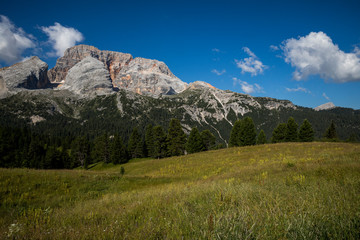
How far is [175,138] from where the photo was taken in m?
47.7

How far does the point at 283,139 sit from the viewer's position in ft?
178

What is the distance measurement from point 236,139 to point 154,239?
55801 millimetres

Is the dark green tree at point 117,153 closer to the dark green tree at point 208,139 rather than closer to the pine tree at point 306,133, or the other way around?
the dark green tree at point 208,139

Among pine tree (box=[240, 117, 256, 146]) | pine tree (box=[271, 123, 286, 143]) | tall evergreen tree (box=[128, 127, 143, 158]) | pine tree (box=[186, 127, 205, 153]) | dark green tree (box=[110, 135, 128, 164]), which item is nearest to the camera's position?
pine tree (box=[240, 117, 256, 146])

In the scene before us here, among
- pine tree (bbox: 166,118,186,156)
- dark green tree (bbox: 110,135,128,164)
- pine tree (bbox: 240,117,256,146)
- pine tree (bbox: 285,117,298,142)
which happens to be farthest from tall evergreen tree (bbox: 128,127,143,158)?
pine tree (bbox: 285,117,298,142)

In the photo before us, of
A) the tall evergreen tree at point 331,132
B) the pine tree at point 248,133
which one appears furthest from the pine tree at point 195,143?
the tall evergreen tree at point 331,132

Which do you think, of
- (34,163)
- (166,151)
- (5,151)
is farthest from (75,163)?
(166,151)

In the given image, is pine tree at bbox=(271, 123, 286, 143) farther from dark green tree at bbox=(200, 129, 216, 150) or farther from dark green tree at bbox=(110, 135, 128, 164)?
dark green tree at bbox=(110, 135, 128, 164)

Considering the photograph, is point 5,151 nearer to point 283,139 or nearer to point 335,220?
point 335,220

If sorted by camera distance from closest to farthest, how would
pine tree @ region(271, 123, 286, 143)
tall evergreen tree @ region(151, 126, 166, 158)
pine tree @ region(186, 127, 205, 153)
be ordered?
tall evergreen tree @ region(151, 126, 166, 158)
pine tree @ region(186, 127, 205, 153)
pine tree @ region(271, 123, 286, 143)

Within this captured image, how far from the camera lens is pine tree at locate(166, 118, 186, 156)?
47.5 m

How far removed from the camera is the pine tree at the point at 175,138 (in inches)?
1870

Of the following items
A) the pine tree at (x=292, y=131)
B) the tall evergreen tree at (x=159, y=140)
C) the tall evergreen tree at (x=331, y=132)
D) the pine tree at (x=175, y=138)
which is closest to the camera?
the pine tree at (x=175, y=138)

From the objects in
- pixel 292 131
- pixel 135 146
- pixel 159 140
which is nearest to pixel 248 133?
pixel 292 131
